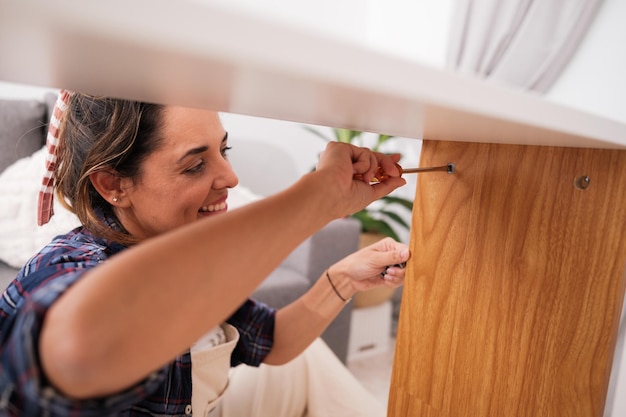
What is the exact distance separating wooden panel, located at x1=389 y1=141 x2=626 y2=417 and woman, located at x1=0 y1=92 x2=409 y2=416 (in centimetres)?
12

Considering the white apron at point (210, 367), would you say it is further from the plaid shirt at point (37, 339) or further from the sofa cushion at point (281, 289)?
the sofa cushion at point (281, 289)

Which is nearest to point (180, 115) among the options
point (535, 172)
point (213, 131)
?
point (213, 131)

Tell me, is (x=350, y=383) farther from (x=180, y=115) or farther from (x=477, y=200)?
(x=180, y=115)

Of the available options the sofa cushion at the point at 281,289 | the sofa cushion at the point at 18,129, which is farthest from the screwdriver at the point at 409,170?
the sofa cushion at the point at 18,129

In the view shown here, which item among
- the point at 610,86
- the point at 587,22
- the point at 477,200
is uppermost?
the point at 587,22

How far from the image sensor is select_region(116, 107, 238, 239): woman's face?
75 cm

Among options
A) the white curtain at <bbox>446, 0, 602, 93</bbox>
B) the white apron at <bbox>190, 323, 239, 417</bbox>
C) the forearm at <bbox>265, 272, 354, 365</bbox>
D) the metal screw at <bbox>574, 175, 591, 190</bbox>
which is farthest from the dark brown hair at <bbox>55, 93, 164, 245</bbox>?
the white curtain at <bbox>446, 0, 602, 93</bbox>

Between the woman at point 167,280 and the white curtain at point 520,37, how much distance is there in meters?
1.40

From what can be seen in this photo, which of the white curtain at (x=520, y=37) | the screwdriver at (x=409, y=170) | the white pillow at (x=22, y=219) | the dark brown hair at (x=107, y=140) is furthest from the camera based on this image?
the white curtain at (x=520, y=37)

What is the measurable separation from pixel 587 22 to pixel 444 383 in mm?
1569

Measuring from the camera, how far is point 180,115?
0.76 meters

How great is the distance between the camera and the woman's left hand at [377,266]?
807 mm

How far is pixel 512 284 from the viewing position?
2.11 ft

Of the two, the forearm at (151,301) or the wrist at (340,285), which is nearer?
the forearm at (151,301)
